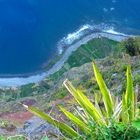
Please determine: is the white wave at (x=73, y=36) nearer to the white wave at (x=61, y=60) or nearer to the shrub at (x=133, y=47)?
the white wave at (x=61, y=60)

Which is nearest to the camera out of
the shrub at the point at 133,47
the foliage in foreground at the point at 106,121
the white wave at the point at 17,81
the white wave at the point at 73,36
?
the foliage in foreground at the point at 106,121

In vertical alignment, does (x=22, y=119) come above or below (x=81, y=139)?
above

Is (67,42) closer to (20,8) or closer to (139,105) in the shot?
(20,8)

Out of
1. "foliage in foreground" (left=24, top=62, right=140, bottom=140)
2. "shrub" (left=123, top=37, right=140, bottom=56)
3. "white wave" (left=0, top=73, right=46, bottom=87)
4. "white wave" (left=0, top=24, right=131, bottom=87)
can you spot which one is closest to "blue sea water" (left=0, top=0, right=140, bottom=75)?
"white wave" (left=0, top=24, right=131, bottom=87)

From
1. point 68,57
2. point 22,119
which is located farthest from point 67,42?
point 22,119

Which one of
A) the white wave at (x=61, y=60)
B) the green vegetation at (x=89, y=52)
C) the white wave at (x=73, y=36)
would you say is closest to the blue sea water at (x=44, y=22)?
the white wave at (x=73, y=36)

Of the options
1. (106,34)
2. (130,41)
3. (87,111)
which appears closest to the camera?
(87,111)
